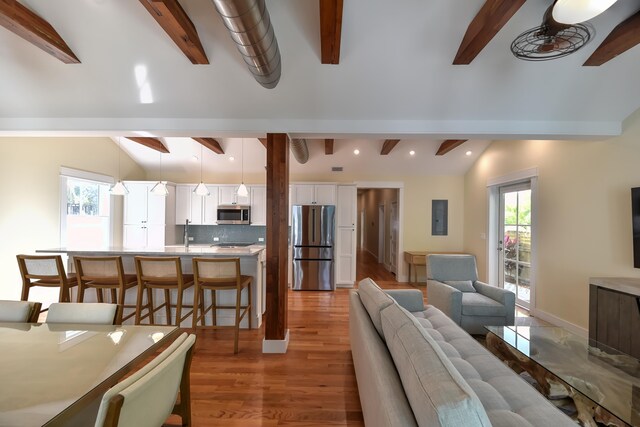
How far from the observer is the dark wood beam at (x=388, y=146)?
4741 millimetres

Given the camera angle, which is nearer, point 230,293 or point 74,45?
point 74,45

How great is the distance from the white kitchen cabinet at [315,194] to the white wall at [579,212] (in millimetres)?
3196

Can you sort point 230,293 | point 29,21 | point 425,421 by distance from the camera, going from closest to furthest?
point 425,421, point 29,21, point 230,293

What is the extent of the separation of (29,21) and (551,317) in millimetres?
6392

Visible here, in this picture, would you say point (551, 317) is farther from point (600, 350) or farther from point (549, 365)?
point (549, 365)

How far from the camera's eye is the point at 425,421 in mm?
874

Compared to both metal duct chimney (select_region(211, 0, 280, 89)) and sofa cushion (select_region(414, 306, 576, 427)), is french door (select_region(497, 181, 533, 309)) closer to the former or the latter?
sofa cushion (select_region(414, 306, 576, 427))

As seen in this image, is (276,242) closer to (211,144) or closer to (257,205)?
(211,144)

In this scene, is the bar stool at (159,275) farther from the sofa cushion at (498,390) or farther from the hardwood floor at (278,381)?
the sofa cushion at (498,390)

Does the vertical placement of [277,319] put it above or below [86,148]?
below

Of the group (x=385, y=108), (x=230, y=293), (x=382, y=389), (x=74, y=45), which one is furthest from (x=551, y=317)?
(x=74, y=45)

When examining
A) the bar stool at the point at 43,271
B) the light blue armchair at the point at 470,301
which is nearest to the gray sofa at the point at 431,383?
the light blue armchair at the point at 470,301

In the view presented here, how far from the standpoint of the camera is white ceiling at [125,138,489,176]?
5.32 meters

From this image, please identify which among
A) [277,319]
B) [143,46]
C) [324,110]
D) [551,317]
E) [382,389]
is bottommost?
[551,317]
